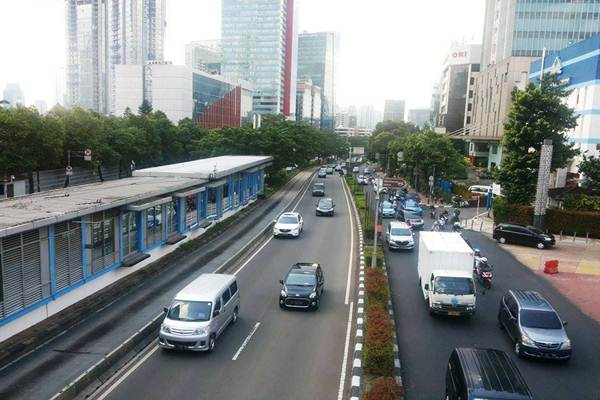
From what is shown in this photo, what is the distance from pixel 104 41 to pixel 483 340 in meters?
183

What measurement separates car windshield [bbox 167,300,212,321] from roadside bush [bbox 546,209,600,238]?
105 feet

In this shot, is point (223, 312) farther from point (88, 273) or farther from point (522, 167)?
point (522, 167)

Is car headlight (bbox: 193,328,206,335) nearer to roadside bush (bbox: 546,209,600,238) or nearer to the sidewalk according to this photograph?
the sidewalk

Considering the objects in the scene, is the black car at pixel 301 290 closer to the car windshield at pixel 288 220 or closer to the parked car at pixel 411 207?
the car windshield at pixel 288 220

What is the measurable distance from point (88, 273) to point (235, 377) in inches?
335

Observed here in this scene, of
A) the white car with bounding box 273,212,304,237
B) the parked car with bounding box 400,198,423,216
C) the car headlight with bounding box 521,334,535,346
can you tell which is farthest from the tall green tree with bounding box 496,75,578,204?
the car headlight with bounding box 521,334,535,346

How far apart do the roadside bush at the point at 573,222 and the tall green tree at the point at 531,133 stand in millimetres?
2427

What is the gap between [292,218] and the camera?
34.7m

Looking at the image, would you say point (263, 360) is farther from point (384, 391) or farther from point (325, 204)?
point (325, 204)

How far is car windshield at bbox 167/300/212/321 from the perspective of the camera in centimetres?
1522

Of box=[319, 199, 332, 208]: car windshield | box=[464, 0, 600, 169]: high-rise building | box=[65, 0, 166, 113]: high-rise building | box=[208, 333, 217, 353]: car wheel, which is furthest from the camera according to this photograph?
box=[65, 0, 166, 113]: high-rise building

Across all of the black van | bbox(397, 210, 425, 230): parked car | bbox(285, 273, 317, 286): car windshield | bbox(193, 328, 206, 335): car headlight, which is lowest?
bbox(397, 210, 425, 230): parked car

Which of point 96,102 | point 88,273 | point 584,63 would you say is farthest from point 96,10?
point 88,273

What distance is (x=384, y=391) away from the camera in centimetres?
1146
